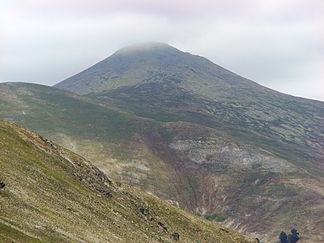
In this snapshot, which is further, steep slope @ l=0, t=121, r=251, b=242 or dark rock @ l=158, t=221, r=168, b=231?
dark rock @ l=158, t=221, r=168, b=231

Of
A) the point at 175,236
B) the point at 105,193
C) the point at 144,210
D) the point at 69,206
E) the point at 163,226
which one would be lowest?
the point at 175,236

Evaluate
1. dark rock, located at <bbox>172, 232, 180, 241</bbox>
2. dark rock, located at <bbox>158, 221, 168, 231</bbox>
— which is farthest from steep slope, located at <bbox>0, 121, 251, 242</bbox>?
dark rock, located at <bbox>172, 232, 180, 241</bbox>

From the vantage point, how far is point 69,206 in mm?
72062

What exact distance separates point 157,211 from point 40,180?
34716 mm

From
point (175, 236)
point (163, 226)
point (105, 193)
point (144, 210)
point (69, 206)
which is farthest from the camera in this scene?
point (144, 210)

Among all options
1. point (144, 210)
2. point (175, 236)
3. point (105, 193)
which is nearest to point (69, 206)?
point (105, 193)

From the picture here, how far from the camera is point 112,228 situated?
75312 millimetres

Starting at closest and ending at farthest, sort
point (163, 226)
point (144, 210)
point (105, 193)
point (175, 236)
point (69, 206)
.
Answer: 1. point (69, 206)
2. point (105, 193)
3. point (175, 236)
4. point (163, 226)
5. point (144, 210)

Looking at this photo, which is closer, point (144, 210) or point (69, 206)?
point (69, 206)

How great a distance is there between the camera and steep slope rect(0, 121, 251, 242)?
189 feet

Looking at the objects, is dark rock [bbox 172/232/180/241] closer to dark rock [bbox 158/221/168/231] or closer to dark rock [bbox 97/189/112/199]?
dark rock [bbox 158/221/168/231]

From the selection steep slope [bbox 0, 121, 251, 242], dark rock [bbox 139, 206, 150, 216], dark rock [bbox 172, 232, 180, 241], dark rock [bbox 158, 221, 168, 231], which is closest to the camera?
steep slope [bbox 0, 121, 251, 242]

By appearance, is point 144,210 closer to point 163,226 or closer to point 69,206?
point 163,226

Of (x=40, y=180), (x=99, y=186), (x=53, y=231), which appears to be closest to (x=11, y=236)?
(x=53, y=231)
